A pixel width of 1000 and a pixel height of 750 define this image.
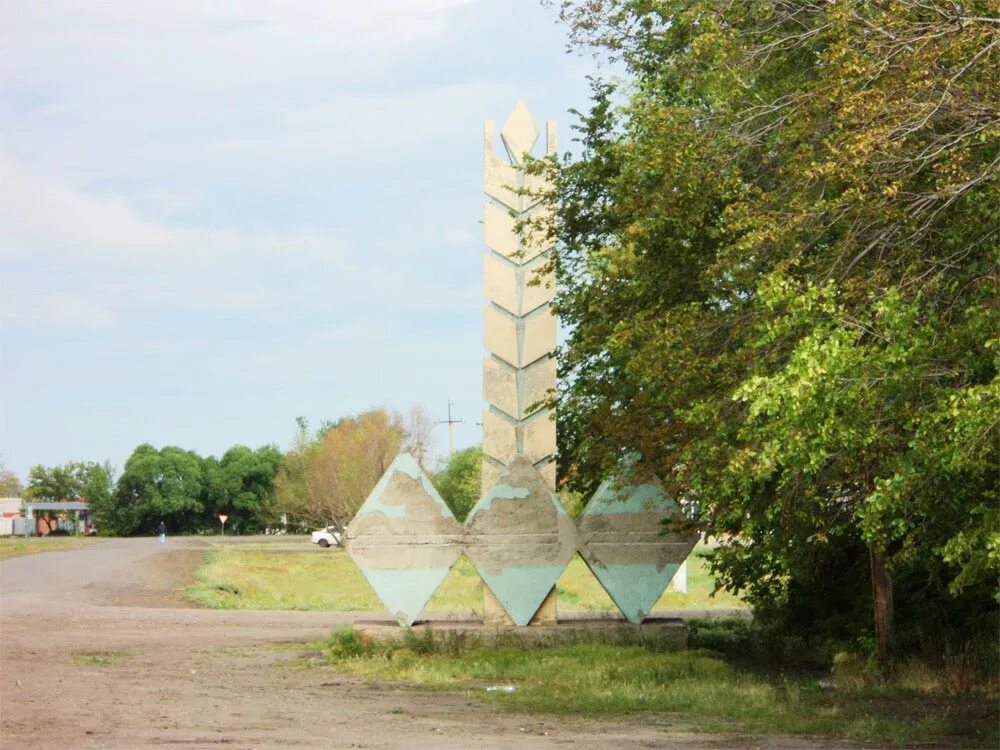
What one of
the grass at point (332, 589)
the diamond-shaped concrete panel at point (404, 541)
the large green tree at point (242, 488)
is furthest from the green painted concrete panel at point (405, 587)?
the large green tree at point (242, 488)

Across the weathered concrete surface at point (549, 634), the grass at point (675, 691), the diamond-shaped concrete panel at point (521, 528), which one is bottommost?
the grass at point (675, 691)

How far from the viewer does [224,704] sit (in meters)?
14.2

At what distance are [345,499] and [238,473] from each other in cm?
5521

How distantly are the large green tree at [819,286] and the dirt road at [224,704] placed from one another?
8.60 ft

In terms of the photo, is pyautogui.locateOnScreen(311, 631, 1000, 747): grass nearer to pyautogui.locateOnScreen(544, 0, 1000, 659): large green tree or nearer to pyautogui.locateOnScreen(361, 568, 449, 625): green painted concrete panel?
pyautogui.locateOnScreen(361, 568, 449, 625): green painted concrete panel

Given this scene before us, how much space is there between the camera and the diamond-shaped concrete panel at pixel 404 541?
1995cm

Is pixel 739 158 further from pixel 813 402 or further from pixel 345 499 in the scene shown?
pixel 345 499

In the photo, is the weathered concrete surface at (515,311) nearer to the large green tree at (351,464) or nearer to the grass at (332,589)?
the grass at (332,589)

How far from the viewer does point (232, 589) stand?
137 ft

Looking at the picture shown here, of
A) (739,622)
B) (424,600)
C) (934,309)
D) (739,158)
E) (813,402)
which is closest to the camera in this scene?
(813,402)

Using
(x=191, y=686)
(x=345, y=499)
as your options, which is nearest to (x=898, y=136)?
(x=191, y=686)

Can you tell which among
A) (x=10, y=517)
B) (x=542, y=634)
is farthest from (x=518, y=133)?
(x=10, y=517)

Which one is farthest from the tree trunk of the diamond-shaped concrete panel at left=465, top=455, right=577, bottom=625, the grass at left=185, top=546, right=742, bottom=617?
the grass at left=185, top=546, right=742, bottom=617

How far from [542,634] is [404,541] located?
Result: 2.38 meters
